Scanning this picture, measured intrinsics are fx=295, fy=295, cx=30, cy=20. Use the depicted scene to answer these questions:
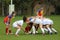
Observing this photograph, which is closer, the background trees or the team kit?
the team kit

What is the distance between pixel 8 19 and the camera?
18812mm

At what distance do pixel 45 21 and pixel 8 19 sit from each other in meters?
2.37

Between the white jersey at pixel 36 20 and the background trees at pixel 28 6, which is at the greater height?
the white jersey at pixel 36 20

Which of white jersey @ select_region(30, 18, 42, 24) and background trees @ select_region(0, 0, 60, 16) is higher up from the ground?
white jersey @ select_region(30, 18, 42, 24)

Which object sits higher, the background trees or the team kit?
the team kit

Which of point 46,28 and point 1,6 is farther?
point 1,6

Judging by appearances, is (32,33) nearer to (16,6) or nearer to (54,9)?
(16,6)

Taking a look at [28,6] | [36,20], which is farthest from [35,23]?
[28,6]

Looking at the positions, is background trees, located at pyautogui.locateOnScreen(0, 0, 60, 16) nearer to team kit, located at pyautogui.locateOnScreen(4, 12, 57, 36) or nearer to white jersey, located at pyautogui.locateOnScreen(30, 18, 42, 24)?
team kit, located at pyautogui.locateOnScreen(4, 12, 57, 36)

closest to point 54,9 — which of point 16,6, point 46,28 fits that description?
point 16,6

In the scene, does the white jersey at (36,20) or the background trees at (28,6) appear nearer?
the white jersey at (36,20)

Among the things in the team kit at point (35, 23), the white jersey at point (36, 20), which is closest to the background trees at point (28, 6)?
the team kit at point (35, 23)

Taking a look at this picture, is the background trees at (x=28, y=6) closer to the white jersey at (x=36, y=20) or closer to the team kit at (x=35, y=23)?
the team kit at (x=35, y=23)

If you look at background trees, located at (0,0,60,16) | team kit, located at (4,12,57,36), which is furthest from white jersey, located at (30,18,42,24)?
background trees, located at (0,0,60,16)
